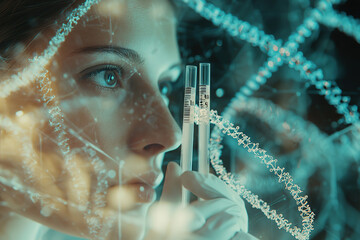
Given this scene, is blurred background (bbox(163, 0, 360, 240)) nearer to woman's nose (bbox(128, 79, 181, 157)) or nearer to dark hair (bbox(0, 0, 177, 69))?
woman's nose (bbox(128, 79, 181, 157))

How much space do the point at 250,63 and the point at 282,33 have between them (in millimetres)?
80

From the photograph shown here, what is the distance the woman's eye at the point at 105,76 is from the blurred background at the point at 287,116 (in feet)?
0.36

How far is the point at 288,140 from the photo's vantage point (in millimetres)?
513

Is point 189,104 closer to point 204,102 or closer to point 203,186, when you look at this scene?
point 204,102

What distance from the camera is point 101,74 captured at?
48 centimetres

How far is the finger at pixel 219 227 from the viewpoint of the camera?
16.7 inches

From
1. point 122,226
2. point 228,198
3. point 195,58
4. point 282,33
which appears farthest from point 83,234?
point 282,33

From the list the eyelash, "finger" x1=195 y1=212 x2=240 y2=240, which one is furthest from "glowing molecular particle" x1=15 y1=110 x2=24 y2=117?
"finger" x1=195 y1=212 x2=240 y2=240

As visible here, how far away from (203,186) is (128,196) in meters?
0.13

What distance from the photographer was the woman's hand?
42 centimetres

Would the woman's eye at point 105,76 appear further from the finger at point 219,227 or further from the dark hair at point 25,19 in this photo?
the finger at point 219,227

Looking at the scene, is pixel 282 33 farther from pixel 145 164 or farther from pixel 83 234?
pixel 83 234

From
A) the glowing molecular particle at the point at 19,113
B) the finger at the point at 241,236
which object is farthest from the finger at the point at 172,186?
the glowing molecular particle at the point at 19,113

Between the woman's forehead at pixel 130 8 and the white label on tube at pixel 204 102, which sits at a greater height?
the woman's forehead at pixel 130 8
